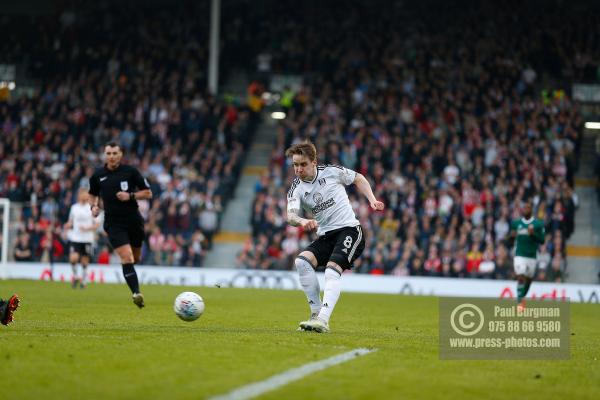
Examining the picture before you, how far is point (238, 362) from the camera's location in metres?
8.80

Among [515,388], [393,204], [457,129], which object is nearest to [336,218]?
[515,388]

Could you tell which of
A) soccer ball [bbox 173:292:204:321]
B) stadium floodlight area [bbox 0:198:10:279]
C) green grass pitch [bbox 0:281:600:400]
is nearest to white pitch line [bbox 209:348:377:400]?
green grass pitch [bbox 0:281:600:400]

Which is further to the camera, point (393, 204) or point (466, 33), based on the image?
point (466, 33)

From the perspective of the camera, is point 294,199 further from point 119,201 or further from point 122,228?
point 122,228

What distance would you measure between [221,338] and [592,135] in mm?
26826

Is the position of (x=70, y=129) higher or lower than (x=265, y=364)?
higher

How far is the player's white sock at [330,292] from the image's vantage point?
1184 cm

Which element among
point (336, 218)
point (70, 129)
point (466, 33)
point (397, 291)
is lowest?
point (397, 291)

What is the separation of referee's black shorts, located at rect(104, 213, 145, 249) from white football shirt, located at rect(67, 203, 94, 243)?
7.94 meters

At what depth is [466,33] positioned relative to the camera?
38.7 meters

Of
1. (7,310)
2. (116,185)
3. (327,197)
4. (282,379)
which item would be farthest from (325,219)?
(282,379)

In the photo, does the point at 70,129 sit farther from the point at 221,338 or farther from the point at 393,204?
the point at 221,338

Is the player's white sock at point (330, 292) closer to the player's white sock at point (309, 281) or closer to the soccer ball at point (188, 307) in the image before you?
the player's white sock at point (309, 281)

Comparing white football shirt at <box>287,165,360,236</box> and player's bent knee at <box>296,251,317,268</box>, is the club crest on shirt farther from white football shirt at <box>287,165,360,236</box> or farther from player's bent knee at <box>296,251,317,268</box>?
player's bent knee at <box>296,251,317,268</box>
